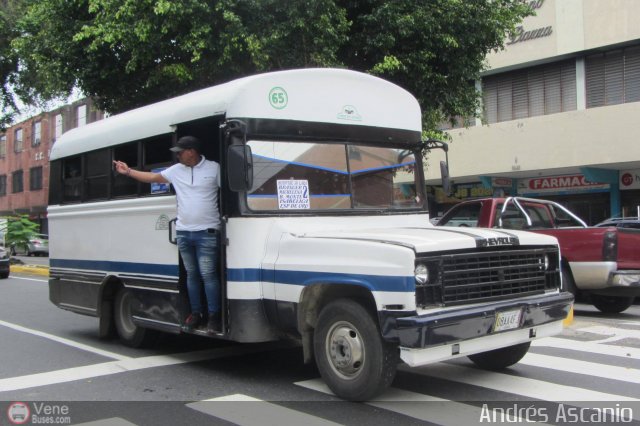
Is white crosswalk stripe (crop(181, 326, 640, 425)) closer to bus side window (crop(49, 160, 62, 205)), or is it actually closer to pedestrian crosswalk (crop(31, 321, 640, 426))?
pedestrian crosswalk (crop(31, 321, 640, 426))

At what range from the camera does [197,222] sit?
615 centimetres

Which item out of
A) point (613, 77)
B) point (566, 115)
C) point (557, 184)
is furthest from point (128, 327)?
point (557, 184)

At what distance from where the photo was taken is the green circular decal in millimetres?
5992

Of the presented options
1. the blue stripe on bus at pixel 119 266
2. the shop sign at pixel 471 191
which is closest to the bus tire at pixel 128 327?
the blue stripe on bus at pixel 119 266

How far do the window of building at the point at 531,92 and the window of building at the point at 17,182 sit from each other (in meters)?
44.5

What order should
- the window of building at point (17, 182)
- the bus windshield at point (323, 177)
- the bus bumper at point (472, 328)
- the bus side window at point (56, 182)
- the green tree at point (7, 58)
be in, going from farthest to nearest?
the window of building at point (17, 182) < the green tree at point (7, 58) < the bus side window at point (56, 182) < the bus windshield at point (323, 177) < the bus bumper at point (472, 328)

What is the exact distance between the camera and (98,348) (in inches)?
307

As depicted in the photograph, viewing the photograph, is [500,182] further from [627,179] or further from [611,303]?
[611,303]

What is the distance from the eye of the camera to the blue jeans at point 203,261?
612 cm

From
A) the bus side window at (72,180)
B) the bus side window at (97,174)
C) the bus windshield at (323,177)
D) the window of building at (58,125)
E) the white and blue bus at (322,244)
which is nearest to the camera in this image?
the white and blue bus at (322,244)

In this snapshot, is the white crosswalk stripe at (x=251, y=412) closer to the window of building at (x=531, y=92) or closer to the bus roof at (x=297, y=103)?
the bus roof at (x=297, y=103)

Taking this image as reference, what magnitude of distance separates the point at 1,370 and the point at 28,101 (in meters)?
17.7

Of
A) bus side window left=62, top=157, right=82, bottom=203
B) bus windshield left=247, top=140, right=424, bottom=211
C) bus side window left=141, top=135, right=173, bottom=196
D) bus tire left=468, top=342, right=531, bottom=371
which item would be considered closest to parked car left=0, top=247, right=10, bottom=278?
bus side window left=62, top=157, right=82, bottom=203

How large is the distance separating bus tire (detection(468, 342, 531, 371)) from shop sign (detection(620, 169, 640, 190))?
1749 cm
